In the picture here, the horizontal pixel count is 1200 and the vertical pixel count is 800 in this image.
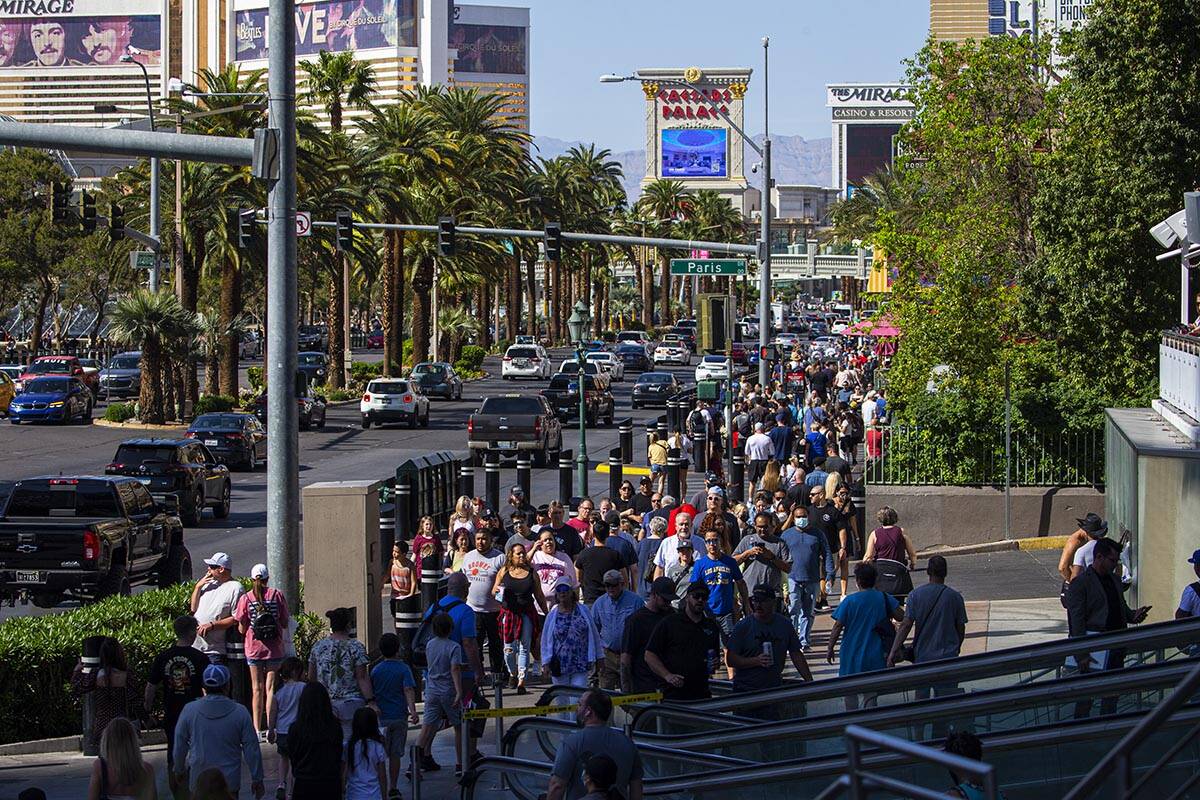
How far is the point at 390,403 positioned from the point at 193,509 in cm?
2116

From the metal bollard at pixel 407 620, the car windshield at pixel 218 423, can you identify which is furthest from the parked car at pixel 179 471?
the metal bollard at pixel 407 620

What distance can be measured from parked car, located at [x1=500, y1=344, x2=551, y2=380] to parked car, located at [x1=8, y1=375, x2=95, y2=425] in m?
24.8

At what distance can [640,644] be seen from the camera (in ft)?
40.6

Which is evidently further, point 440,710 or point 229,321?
point 229,321

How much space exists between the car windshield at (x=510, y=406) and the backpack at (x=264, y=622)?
26254 mm

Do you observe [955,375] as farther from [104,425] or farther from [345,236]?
[104,425]

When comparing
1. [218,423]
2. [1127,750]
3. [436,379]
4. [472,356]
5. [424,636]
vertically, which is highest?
[1127,750]

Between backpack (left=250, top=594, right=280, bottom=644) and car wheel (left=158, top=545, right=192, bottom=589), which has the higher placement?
backpack (left=250, top=594, right=280, bottom=644)

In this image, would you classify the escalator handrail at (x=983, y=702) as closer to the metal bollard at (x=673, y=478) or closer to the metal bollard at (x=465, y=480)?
the metal bollard at (x=465, y=480)

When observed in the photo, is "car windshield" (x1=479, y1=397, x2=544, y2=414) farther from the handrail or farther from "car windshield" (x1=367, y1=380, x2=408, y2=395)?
the handrail

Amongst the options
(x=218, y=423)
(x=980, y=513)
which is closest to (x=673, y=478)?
(x=980, y=513)

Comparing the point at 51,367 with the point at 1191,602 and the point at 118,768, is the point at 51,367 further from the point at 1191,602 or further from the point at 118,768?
the point at 118,768

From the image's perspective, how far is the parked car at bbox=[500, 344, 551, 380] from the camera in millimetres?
73625

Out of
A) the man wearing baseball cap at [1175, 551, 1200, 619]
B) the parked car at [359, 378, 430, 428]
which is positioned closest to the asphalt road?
the parked car at [359, 378, 430, 428]
